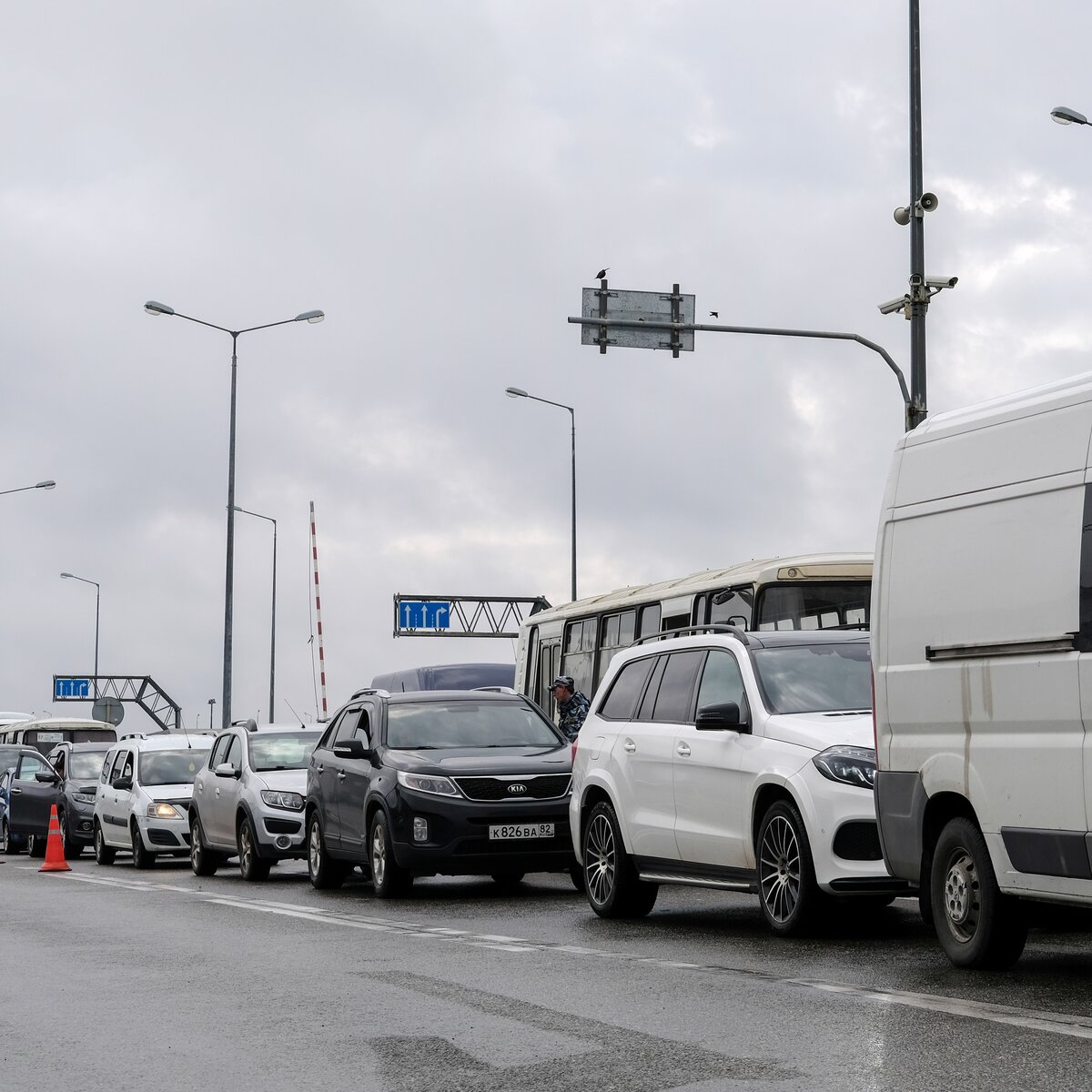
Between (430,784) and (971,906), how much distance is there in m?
7.85

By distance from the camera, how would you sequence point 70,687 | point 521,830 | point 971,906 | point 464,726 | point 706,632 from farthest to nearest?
1. point 70,687
2. point 464,726
3. point 521,830
4. point 706,632
5. point 971,906

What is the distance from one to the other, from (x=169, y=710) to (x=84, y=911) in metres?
86.8

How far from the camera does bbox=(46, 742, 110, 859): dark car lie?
99.6 feet

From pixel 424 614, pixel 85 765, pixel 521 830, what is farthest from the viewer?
pixel 424 614

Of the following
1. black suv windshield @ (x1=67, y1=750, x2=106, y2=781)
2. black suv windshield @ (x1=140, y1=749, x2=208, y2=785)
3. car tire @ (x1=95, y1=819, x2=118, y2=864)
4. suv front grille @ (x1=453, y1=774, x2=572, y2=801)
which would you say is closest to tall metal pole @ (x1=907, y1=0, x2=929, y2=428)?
suv front grille @ (x1=453, y1=774, x2=572, y2=801)

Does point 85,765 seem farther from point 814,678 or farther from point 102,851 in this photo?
point 814,678

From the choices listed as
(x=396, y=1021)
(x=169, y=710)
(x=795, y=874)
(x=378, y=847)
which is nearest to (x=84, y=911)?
(x=378, y=847)

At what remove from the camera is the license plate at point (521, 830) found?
16.4 m

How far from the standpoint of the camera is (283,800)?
819 inches

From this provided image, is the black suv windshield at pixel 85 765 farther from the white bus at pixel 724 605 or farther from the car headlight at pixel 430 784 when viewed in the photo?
the car headlight at pixel 430 784

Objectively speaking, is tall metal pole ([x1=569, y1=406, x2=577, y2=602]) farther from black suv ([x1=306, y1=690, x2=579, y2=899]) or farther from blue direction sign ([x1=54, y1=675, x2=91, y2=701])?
blue direction sign ([x1=54, y1=675, x2=91, y2=701])

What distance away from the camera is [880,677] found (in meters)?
9.86

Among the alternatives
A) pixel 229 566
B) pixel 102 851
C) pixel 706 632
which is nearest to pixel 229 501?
pixel 229 566

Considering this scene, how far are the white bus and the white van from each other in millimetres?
11192
